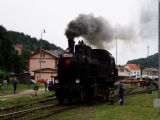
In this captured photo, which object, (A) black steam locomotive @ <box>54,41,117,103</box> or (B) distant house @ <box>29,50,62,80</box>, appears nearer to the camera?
(A) black steam locomotive @ <box>54,41,117,103</box>

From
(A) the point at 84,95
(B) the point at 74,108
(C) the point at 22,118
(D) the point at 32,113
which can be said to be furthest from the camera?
(A) the point at 84,95

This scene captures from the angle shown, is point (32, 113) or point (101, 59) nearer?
point (32, 113)

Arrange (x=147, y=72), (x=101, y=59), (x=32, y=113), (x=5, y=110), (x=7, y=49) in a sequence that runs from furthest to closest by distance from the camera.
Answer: (x=147, y=72)
(x=7, y=49)
(x=101, y=59)
(x=5, y=110)
(x=32, y=113)

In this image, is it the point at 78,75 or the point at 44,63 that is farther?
the point at 44,63

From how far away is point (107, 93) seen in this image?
3269cm

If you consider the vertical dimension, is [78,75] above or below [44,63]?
below

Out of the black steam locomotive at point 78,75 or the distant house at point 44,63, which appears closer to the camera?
the black steam locomotive at point 78,75

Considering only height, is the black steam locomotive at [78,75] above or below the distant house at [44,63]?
below

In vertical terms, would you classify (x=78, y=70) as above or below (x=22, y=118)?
above

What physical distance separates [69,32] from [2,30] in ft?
163

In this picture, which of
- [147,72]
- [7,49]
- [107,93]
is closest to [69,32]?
[107,93]

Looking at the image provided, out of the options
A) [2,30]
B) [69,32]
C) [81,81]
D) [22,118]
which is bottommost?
[22,118]

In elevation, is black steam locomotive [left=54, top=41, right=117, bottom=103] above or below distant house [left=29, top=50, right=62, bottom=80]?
below

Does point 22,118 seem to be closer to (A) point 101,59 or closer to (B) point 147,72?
(A) point 101,59
